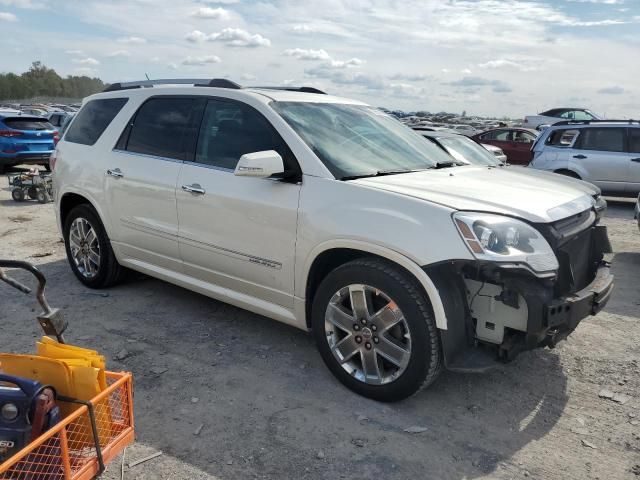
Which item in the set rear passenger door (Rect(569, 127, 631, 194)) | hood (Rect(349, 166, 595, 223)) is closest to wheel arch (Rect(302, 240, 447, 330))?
hood (Rect(349, 166, 595, 223))

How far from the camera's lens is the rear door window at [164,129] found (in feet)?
14.3

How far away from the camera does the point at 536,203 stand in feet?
10.7

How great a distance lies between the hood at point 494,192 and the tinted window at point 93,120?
280cm

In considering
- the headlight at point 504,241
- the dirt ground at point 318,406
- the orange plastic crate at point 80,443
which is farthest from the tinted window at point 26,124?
the headlight at point 504,241

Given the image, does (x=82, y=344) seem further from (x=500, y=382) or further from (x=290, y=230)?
(x=500, y=382)

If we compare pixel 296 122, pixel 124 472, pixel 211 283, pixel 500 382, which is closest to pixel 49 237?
pixel 211 283

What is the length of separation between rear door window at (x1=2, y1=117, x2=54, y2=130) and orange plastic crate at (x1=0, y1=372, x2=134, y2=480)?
518 inches

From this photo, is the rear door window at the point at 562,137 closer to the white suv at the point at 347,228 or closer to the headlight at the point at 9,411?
the white suv at the point at 347,228

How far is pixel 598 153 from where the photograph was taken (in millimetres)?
11320

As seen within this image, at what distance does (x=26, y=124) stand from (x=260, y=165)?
12799mm

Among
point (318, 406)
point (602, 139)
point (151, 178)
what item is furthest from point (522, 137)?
point (318, 406)

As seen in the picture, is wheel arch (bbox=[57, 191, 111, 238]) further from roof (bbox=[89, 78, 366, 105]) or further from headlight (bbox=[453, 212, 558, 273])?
headlight (bbox=[453, 212, 558, 273])

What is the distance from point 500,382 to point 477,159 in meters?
6.39

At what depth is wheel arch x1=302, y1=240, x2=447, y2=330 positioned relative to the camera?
3.00 metres
